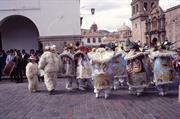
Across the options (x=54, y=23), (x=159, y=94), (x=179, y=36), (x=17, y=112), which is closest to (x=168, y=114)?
(x=159, y=94)

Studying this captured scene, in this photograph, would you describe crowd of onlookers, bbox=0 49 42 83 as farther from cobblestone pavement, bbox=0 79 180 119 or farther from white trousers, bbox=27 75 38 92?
cobblestone pavement, bbox=0 79 180 119

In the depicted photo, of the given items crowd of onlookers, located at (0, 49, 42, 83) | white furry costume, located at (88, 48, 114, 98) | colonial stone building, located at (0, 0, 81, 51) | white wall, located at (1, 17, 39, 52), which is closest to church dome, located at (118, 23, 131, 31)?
white wall, located at (1, 17, 39, 52)

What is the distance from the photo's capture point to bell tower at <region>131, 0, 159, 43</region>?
73.7 meters

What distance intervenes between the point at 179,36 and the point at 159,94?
116 ft

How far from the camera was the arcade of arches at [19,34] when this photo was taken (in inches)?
890

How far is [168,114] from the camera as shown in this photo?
8.35 meters

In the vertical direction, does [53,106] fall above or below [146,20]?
below

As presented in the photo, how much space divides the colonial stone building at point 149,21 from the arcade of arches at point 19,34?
29.8m

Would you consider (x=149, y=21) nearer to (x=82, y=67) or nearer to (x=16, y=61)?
(x=16, y=61)

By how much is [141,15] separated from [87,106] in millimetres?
66363

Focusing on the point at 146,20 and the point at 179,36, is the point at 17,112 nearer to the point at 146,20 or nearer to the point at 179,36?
the point at 179,36

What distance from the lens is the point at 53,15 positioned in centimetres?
2070

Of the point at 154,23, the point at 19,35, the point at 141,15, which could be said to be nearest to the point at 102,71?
the point at 19,35

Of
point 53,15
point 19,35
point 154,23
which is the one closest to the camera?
point 53,15
